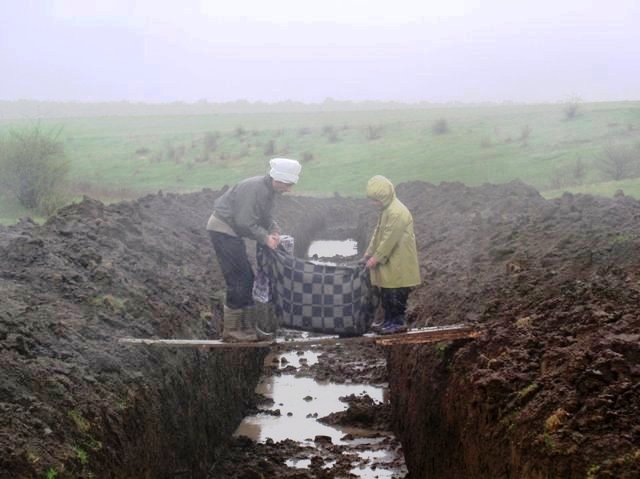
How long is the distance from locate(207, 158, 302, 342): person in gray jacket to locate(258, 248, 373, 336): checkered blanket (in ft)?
1.35

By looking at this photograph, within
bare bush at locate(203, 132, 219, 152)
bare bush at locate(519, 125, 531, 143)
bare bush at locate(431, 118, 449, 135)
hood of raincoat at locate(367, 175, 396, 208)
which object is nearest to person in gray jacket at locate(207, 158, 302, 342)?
hood of raincoat at locate(367, 175, 396, 208)

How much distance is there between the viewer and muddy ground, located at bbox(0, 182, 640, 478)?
7.74 metres

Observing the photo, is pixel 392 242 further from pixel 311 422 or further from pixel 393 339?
pixel 311 422

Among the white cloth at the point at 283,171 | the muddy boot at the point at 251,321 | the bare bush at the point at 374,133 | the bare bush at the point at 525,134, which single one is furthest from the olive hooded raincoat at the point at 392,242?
the bare bush at the point at 374,133

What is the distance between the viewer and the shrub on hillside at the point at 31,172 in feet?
127

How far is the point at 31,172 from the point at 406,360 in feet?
94.5

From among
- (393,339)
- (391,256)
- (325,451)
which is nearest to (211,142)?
(325,451)

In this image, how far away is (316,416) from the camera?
15766 mm

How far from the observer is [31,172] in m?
39.1

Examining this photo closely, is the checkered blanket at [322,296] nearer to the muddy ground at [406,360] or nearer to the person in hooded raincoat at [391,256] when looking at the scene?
the person in hooded raincoat at [391,256]

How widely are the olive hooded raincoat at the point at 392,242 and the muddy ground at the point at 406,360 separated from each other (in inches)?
40.0

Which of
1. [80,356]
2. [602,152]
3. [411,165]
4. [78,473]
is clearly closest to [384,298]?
[80,356]

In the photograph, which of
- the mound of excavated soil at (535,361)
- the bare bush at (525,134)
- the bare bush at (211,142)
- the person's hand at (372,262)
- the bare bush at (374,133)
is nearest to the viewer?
the mound of excavated soil at (535,361)

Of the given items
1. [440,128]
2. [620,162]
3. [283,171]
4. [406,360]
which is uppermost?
[283,171]
